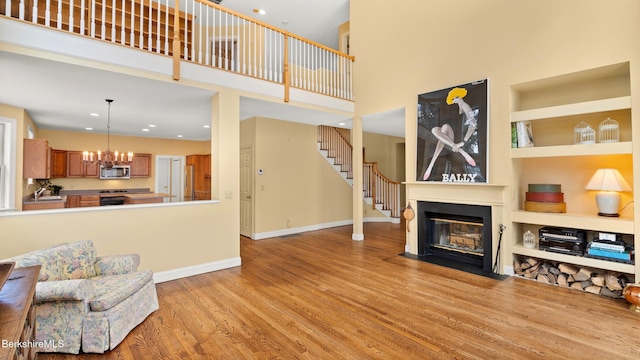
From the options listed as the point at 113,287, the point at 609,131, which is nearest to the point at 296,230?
the point at 113,287

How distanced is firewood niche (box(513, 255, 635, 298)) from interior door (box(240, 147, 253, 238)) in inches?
193

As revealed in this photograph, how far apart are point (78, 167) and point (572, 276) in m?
10.3

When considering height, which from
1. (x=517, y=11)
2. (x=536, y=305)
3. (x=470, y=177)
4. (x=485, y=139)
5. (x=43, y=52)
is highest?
(x=517, y=11)

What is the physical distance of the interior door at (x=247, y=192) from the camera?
645cm

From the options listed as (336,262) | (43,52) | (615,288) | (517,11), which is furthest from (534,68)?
(43,52)

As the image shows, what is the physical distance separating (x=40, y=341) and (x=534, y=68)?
5.76 meters

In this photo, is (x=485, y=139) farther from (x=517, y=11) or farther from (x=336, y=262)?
(x=336, y=262)

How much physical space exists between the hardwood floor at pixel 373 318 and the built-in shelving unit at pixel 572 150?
782mm

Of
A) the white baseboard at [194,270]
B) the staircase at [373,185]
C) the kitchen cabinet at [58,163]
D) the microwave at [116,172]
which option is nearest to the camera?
the white baseboard at [194,270]

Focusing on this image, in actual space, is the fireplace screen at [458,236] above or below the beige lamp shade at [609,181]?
below

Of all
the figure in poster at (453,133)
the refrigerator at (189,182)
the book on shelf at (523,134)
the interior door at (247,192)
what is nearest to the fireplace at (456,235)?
the figure in poster at (453,133)

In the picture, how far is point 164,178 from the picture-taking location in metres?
9.43

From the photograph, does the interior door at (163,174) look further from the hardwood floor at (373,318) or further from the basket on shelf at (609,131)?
the basket on shelf at (609,131)

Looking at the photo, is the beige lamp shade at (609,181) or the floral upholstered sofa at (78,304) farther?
the beige lamp shade at (609,181)
